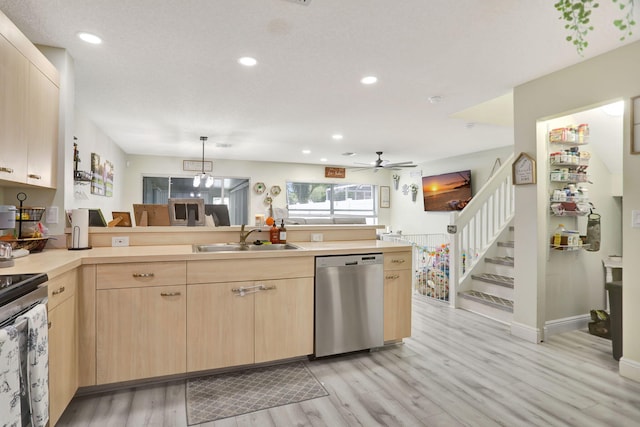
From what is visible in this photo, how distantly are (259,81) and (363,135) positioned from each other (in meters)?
2.45

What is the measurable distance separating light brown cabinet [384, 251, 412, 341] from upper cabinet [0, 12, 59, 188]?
2.55 metres

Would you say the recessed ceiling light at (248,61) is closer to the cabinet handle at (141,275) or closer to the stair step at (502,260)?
the cabinet handle at (141,275)

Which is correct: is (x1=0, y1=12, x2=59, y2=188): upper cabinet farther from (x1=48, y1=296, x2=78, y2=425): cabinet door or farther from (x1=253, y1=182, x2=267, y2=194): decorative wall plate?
(x1=253, y1=182, x2=267, y2=194): decorative wall plate

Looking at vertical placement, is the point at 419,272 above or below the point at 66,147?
below

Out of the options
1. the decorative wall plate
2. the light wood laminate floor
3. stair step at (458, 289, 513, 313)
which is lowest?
the light wood laminate floor

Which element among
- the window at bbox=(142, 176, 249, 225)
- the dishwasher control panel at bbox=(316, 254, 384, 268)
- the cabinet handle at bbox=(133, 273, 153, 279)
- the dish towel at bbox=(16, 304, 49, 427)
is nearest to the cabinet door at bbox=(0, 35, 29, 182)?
the cabinet handle at bbox=(133, 273, 153, 279)

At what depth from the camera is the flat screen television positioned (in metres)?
6.88

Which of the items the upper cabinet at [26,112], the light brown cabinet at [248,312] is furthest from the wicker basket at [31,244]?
the light brown cabinet at [248,312]

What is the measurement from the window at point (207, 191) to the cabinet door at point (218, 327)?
4.99 metres

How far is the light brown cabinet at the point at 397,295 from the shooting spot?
2.86 m

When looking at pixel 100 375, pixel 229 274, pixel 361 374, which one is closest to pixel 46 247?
pixel 100 375

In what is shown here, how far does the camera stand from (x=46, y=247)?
8.09 ft

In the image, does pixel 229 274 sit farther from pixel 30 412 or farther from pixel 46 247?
pixel 46 247

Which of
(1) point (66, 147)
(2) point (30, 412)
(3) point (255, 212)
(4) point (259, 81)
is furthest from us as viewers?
(3) point (255, 212)
